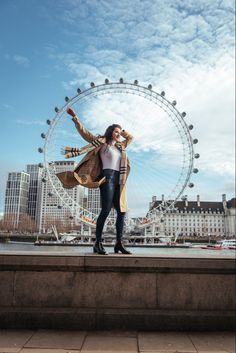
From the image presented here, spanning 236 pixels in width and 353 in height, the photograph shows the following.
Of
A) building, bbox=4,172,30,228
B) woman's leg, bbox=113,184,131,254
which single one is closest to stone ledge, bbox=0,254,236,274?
woman's leg, bbox=113,184,131,254

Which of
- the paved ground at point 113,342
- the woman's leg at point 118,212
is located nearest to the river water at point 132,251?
the woman's leg at point 118,212

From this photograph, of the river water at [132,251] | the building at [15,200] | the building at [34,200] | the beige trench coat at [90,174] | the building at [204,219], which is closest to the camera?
the river water at [132,251]

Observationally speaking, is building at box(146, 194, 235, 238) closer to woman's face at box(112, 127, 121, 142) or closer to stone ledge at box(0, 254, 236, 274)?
woman's face at box(112, 127, 121, 142)

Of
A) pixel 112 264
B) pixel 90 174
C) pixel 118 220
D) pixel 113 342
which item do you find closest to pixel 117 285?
pixel 112 264

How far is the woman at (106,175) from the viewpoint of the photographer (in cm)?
619

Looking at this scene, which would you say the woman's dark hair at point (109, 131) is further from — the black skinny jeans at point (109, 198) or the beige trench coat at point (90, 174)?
the black skinny jeans at point (109, 198)

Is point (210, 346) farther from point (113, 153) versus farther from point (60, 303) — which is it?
point (113, 153)

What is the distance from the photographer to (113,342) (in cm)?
409

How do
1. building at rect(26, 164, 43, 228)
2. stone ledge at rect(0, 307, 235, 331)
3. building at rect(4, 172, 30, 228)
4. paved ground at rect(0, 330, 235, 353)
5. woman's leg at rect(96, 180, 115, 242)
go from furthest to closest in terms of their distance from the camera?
building at rect(4, 172, 30, 228), building at rect(26, 164, 43, 228), woman's leg at rect(96, 180, 115, 242), stone ledge at rect(0, 307, 235, 331), paved ground at rect(0, 330, 235, 353)

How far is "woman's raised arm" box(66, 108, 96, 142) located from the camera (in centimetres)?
657

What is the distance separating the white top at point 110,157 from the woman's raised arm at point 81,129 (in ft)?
1.47

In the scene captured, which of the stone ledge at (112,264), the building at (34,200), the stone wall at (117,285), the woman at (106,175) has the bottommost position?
the stone wall at (117,285)

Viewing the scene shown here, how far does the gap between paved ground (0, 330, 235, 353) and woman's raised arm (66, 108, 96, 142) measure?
357 cm

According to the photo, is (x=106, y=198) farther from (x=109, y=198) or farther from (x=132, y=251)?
(x=132, y=251)
